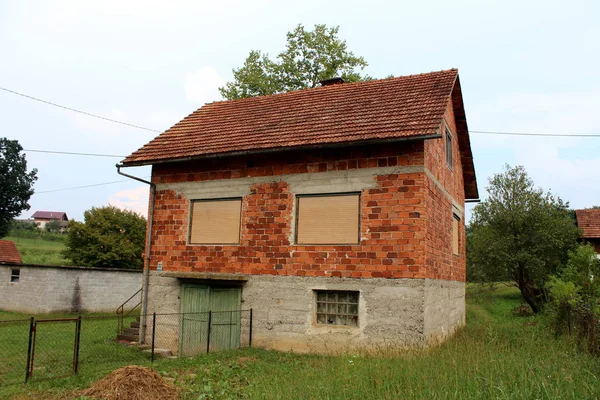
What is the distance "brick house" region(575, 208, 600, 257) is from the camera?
33.8m

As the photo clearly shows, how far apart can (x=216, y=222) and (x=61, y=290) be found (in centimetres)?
1312

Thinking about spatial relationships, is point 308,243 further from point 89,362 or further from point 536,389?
point 536,389

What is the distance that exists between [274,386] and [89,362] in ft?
18.4

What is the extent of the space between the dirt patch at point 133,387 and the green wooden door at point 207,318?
15.3 ft

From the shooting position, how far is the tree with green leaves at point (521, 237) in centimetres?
2588

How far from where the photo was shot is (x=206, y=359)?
10852mm

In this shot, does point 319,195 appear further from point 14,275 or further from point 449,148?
point 14,275

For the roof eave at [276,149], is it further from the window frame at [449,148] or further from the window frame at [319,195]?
the window frame at [449,148]

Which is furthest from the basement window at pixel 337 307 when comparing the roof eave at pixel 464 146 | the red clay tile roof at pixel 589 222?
the red clay tile roof at pixel 589 222

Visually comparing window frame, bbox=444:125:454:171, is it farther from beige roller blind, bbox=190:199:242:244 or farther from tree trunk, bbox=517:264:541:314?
tree trunk, bbox=517:264:541:314

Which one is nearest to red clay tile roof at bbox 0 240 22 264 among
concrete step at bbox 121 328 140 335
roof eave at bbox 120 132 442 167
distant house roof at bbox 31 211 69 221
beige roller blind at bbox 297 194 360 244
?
concrete step at bbox 121 328 140 335

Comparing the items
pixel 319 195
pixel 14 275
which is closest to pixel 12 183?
pixel 14 275

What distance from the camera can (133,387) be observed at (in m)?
7.76

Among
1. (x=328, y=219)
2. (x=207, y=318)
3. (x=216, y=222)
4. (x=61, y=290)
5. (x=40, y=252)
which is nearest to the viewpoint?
(x=328, y=219)
